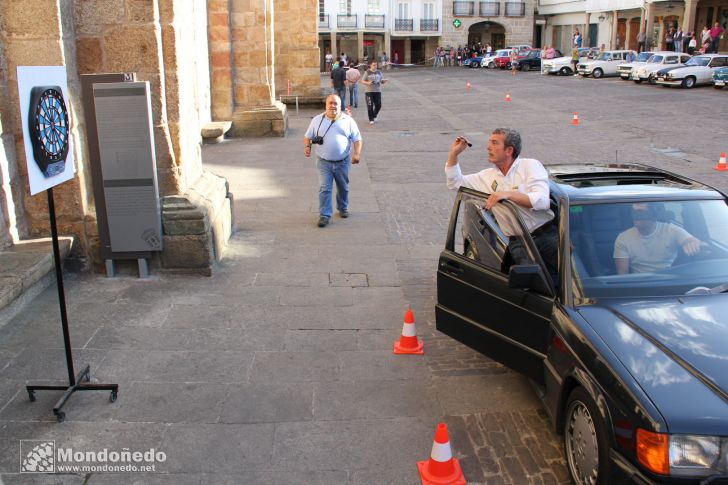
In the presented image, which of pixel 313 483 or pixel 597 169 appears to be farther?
pixel 597 169

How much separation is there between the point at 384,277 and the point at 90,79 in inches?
140

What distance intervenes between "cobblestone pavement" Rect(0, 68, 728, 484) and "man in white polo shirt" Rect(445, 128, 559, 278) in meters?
1.07

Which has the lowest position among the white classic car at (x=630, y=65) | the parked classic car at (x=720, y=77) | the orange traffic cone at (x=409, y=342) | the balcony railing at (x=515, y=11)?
the orange traffic cone at (x=409, y=342)

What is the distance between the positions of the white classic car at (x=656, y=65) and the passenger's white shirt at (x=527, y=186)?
31496 millimetres

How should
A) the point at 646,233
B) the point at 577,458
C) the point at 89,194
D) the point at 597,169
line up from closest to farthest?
the point at 577,458 → the point at 646,233 → the point at 597,169 → the point at 89,194

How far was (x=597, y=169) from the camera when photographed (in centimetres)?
572

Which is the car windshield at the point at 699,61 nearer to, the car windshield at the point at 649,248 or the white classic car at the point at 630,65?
the white classic car at the point at 630,65

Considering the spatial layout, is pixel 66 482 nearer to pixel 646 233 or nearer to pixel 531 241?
pixel 531 241

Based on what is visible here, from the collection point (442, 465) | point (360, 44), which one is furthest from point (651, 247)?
point (360, 44)

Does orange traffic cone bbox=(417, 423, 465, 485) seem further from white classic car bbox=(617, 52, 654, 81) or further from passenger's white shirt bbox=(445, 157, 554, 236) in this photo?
white classic car bbox=(617, 52, 654, 81)

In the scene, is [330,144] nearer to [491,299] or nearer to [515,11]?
[491,299]

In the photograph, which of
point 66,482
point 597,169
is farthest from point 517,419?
point 66,482

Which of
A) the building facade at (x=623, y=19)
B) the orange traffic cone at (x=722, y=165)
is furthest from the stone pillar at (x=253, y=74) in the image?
the building facade at (x=623, y=19)

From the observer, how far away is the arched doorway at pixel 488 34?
71.2m
